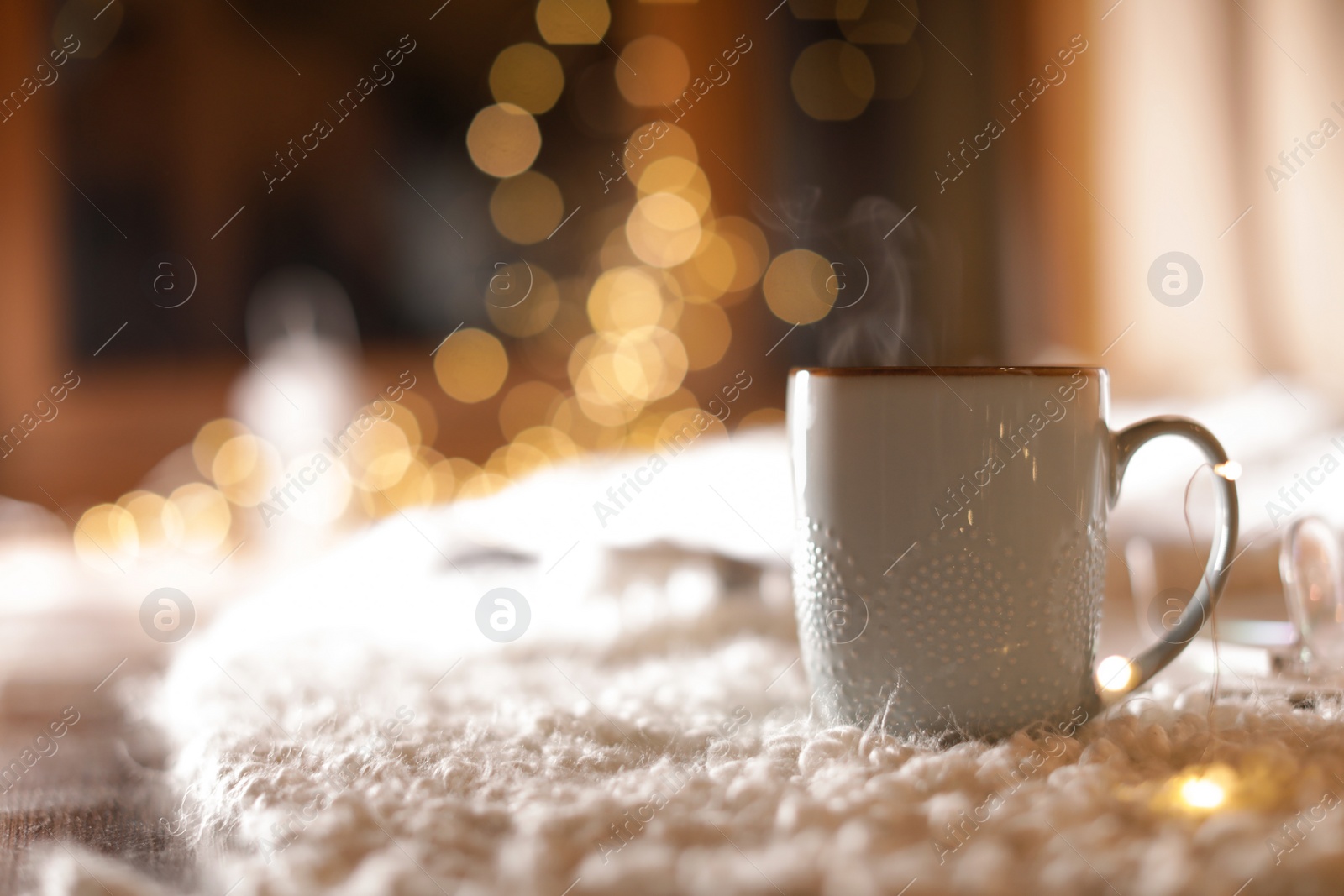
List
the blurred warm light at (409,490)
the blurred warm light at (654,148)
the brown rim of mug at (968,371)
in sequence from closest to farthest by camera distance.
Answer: the brown rim of mug at (968,371) < the blurred warm light at (409,490) < the blurred warm light at (654,148)

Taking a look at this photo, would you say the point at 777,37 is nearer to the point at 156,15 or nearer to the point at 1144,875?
the point at 156,15

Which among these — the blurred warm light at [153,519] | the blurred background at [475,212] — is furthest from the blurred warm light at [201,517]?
the blurred background at [475,212]

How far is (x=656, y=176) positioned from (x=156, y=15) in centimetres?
104

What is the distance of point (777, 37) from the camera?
1.96 m

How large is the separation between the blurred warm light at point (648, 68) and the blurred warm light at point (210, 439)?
1.03 meters

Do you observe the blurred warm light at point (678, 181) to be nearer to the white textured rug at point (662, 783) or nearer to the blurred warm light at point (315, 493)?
the blurred warm light at point (315, 493)

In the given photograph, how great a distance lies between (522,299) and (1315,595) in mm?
1740

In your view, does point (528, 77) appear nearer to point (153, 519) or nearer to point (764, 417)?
point (764, 417)

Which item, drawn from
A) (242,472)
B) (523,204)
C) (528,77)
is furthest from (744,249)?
(242,472)

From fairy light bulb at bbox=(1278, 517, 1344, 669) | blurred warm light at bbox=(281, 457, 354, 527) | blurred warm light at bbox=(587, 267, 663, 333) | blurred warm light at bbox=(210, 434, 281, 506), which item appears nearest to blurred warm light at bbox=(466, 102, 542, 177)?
blurred warm light at bbox=(587, 267, 663, 333)

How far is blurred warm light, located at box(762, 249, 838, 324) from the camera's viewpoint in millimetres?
1816

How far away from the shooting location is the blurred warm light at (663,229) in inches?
78.4

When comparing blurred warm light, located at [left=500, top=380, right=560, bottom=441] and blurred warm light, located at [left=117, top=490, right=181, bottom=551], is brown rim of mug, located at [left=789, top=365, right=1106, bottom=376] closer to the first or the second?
blurred warm light, located at [left=117, top=490, right=181, bottom=551]

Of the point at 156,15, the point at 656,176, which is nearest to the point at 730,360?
the point at 656,176
